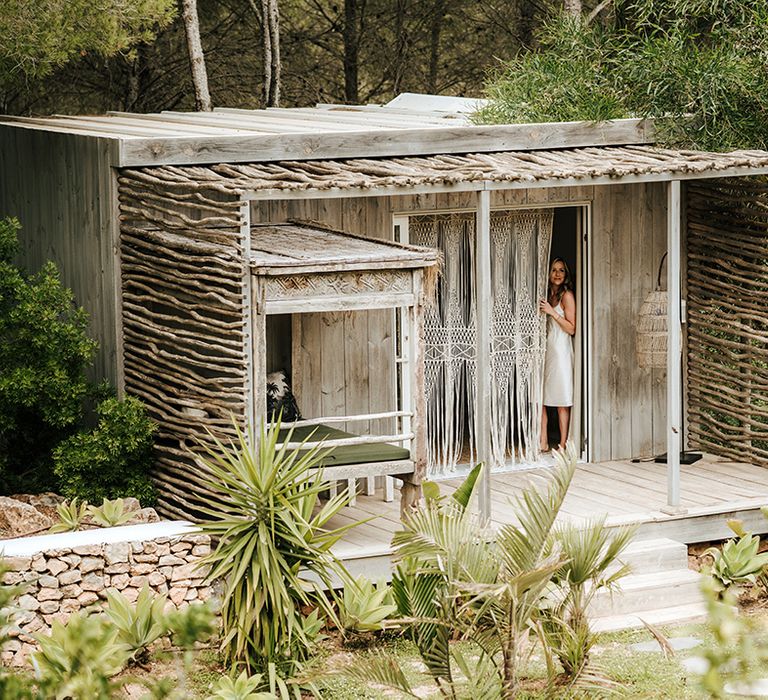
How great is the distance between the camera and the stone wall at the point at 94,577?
29.1 ft

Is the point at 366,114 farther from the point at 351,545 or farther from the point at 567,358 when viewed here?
the point at 351,545

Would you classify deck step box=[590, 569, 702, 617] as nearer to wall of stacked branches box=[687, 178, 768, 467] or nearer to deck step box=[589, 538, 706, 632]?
deck step box=[589, 538, 706, 632]

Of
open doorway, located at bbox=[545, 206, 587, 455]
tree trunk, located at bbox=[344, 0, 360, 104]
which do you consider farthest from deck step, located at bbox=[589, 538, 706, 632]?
tree trunk, located at bbox=[344, 0, 360, 104]

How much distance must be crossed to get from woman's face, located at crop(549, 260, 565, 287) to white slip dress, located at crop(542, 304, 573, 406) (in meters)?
0.20

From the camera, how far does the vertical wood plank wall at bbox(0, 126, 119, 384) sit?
10.6 m

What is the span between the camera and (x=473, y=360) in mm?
12117

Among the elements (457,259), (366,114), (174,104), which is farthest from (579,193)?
(174,104)

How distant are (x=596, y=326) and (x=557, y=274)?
57 cm

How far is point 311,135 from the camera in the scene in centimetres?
1038

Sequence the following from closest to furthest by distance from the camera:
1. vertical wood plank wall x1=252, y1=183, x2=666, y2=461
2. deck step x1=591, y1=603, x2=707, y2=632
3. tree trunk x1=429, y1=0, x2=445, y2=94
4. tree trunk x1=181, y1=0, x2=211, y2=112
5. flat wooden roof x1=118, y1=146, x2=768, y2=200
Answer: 1. flat wooden roof x1=118, y1=146, x2=768, y2=200
2. deck step x1=591, y1=603, x2=707, y2=632
3. vertical wood plank wall x1=252, y1=183, x2=666, y2=461
4. tree trunk x1=181, y1=0, x2=211, y2=112
5. tree trunk x1=429, y1=0, x2=445, y2=94

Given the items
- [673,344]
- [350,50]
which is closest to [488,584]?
[673,344]

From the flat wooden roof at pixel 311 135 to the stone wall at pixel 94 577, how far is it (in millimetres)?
2736

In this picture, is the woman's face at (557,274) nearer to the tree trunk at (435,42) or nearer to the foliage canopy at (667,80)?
the foliage canopy at (667,80)

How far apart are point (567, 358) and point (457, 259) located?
4.37 feet
